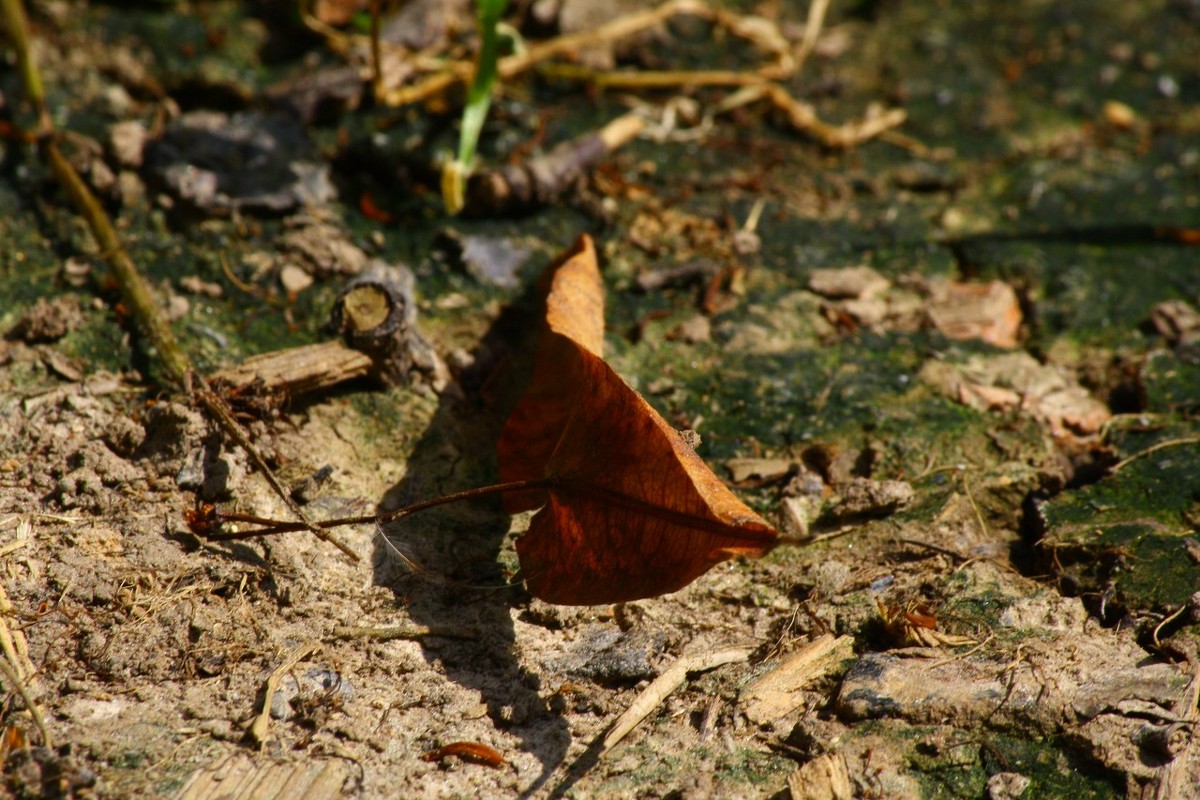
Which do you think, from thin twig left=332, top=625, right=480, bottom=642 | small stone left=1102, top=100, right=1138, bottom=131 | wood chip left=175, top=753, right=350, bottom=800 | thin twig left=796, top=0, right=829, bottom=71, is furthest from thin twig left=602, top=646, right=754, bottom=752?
small stone left=1102, top=100, right=1138, bottom=131

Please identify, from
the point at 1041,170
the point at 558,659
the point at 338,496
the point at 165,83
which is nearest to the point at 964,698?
the point at 558,659

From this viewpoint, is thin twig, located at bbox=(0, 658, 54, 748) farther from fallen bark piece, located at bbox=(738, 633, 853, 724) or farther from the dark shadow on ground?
fallen bark piece, located at bbox=(738, 633, 853, 724)

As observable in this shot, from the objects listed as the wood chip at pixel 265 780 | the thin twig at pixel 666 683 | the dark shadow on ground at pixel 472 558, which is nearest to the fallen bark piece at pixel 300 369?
the dark shadow on ground at pixel 472 558

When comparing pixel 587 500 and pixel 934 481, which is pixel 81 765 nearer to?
pixel 587 500

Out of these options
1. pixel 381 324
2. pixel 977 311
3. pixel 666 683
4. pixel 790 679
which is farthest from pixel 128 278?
pixel 977 311

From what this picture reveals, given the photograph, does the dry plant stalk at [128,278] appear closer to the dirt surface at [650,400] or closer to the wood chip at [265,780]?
the dirt surface at [650,400]

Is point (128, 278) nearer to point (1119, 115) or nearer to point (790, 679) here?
point (790, 679)
